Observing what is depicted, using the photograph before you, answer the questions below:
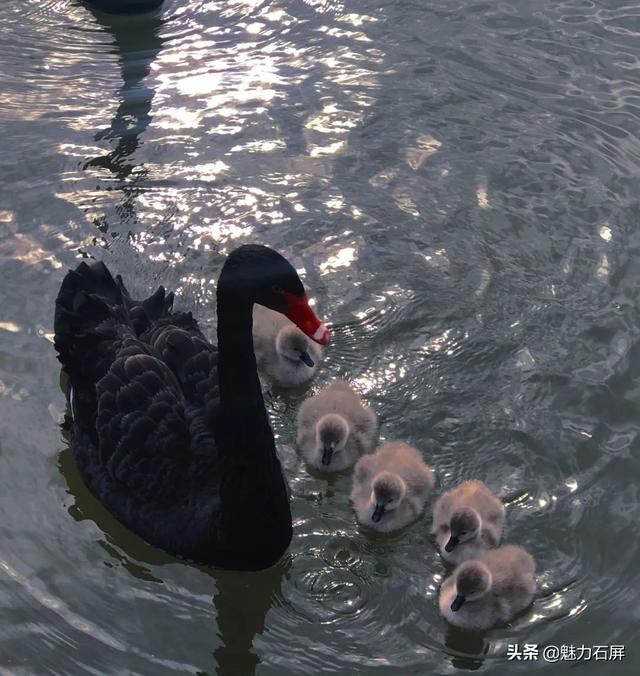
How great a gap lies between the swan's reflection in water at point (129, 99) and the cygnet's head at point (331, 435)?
2142mm

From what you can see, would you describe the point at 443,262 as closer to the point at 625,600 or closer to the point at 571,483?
the point at 571,483

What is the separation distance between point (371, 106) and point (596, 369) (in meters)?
2.69

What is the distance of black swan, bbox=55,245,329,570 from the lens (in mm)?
3809

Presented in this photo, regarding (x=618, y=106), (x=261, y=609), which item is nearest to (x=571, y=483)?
(x=261, y=609)

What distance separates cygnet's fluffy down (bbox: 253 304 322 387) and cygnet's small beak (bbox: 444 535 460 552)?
1167 mm

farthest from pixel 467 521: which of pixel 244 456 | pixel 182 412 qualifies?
pixel 182 412

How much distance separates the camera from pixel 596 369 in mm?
5145

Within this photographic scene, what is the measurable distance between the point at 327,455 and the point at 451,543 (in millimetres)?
711

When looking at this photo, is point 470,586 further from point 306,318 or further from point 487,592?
point 306,318

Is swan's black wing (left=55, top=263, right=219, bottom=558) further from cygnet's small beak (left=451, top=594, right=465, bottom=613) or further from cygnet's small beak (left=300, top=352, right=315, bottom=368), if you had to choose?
cygnet's small beak (left=451, top=594, right=465, bottom=613)

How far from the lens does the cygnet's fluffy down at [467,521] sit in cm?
419

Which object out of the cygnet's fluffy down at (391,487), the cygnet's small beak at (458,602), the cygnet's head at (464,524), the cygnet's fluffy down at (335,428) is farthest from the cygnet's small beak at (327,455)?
the cygnet's small beak at (458,602)

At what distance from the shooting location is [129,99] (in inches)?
285

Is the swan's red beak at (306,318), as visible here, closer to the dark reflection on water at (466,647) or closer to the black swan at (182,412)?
the black swan at (182,412)
